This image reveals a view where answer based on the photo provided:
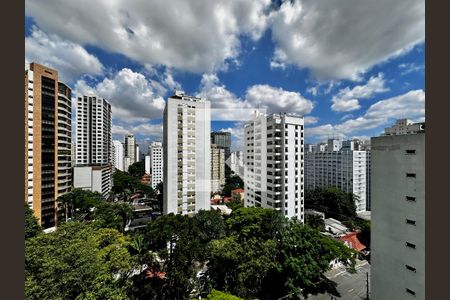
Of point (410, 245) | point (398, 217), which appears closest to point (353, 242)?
point (410, 245)

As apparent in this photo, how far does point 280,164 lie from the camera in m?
18.9

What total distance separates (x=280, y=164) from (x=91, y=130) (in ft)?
129

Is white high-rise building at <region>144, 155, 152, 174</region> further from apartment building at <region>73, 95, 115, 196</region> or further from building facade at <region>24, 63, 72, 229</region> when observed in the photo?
building facade at <region>24, 63, 72, 229</region>

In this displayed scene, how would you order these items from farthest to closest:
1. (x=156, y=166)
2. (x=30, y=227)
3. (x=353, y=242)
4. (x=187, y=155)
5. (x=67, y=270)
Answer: (x=156, y=166)
(x=187, y=155)
(x=353, y=242)
(x=30, y=227)
(x=67, y=270)

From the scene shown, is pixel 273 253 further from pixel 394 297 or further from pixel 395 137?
pixel 395 137

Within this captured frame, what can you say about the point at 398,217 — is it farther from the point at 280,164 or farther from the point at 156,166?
the point at 156,166

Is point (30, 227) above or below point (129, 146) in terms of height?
below

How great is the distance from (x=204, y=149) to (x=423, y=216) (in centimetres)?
1632

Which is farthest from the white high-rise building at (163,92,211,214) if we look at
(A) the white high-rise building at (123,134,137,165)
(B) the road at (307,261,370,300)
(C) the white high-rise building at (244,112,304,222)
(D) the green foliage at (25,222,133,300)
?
(A) the white high-rise building at (123,134,137,165)

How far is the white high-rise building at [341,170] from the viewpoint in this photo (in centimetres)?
3120

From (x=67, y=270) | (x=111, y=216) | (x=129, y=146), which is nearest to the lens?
(x=67, y=270)

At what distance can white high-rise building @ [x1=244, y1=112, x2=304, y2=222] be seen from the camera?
Answer: 61.4 feet

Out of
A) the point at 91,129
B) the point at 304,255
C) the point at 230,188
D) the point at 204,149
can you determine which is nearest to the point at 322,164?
the point at 230,188

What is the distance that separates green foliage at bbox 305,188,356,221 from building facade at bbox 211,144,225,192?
63.9ft
